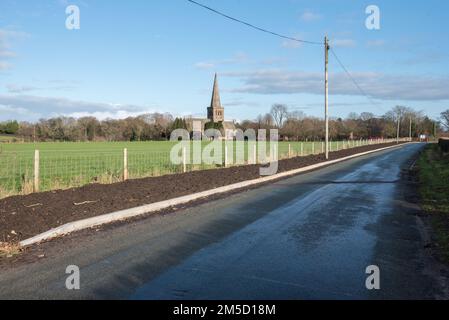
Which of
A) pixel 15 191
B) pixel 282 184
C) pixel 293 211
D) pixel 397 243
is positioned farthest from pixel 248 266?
pixel 282 184

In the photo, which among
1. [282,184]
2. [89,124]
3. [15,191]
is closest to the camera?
[15,191]

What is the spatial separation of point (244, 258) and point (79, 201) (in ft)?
20.1

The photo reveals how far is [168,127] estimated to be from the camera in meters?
112

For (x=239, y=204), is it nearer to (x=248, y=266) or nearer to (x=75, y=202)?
(x=75, y=202)

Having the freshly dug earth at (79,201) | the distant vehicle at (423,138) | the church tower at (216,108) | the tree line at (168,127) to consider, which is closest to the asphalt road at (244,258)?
the freshly dug earth at (79,201)

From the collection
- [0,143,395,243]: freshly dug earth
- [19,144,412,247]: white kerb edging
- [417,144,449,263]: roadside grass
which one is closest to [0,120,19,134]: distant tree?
[0,143,395,243]: freshly dug earth

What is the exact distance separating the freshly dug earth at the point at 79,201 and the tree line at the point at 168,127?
256 feet

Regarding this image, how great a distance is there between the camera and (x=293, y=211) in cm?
1088

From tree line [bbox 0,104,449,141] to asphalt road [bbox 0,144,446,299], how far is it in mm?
84259

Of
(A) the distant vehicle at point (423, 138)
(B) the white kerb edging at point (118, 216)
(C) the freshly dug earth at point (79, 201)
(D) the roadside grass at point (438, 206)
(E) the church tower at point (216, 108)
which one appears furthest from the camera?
(E) the church tower at point (216, 108)

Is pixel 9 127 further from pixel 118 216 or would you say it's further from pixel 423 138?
pixel 423 138

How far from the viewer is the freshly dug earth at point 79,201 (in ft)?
27.9

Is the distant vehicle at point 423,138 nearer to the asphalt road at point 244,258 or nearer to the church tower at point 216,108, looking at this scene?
the church tower at point 216,108
